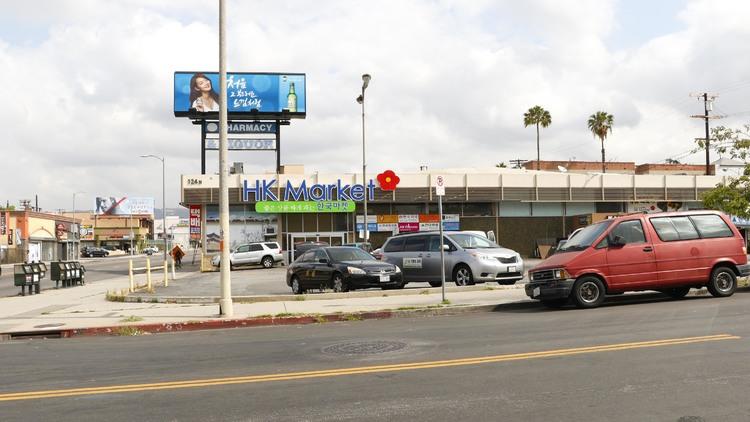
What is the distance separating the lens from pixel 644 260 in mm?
12867

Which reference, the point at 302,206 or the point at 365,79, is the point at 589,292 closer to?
the point at 365,79

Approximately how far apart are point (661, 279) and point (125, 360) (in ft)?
33.0

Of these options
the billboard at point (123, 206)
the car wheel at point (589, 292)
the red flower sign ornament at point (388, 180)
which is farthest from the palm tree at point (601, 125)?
the billboard at point (123, 206)

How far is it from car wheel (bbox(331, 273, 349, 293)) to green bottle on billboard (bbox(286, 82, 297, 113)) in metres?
28.7

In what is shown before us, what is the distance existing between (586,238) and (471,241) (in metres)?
5.45

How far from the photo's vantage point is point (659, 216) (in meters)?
13.4

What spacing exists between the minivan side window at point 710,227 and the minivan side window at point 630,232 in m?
1.35

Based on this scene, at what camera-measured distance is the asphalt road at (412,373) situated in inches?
225

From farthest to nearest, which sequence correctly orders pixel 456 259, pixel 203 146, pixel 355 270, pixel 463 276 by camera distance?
pixel 203 146 → pixel 456 259 → pixel 463 276 → pixel 355 270

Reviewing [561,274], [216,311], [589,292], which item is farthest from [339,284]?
[589,292]

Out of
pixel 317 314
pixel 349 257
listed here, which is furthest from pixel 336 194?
pixel 317 314

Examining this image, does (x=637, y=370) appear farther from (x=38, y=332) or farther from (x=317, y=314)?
(x=38, y=332)

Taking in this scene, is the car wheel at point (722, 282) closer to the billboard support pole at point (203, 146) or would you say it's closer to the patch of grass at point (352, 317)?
the patch of grass at point (352, 317)

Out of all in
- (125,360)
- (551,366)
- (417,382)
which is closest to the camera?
(417,382)
